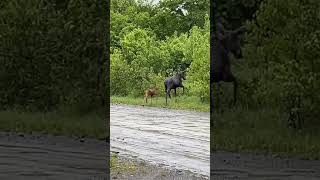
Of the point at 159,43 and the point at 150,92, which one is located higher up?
the point at 159,43

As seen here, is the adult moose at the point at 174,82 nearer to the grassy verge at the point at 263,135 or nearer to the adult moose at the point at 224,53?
the adult moose at the point at 224,53

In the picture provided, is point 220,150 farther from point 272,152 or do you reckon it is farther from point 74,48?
point 74,48

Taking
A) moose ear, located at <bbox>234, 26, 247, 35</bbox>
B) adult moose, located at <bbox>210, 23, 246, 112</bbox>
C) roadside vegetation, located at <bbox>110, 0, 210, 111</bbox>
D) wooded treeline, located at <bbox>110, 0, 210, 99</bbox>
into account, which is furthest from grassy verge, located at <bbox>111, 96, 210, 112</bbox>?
moose ear, located at <bbox>234, 26, 247, 35</bbox>

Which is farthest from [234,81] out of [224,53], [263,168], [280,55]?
[263,168]

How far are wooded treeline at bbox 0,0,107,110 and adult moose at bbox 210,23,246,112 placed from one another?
1381mm

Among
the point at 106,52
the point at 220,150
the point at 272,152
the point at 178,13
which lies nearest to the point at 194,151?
the point at 220,150

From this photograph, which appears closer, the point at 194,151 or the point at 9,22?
the point at 194,151

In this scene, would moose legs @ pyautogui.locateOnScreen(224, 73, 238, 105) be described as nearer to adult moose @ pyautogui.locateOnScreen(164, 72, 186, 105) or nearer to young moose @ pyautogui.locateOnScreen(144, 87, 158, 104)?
adult moose @ pyautogui.locateOnScreen(164, 72, 186, 105)

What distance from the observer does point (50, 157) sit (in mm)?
5758

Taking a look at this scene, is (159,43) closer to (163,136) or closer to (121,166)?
(163,136)

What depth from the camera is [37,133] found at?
6.81 meters

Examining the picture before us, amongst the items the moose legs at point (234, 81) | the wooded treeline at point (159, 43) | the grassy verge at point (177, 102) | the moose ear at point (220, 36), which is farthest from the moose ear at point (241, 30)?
the grassy verge at point (177, 102)

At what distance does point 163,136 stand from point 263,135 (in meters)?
1.38

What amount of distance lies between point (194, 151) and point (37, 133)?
192 cm
